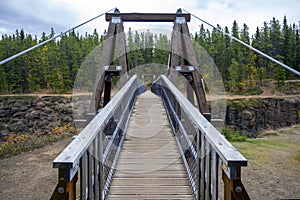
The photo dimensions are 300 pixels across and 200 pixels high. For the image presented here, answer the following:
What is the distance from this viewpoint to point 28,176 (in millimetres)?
8875

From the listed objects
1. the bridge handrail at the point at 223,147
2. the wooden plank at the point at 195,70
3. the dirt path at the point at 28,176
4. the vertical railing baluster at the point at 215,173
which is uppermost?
the wooden plank at the point at 195,70

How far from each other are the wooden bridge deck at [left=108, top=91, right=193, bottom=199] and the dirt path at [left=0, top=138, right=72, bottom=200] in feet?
13.3

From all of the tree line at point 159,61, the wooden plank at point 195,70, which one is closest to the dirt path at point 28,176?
the wooden plank at point 195,70

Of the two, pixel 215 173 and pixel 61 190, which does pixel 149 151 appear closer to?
pixel 215 173

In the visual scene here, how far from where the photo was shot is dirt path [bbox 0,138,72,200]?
25.0 ft

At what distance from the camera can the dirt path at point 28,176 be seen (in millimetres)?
7605

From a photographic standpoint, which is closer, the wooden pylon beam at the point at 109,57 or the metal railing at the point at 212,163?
the metal railing at the point at 212,163

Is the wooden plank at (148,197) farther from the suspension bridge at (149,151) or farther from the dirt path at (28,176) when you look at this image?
the dirt path at (28,176)

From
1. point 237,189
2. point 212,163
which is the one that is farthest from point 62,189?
point 212,163

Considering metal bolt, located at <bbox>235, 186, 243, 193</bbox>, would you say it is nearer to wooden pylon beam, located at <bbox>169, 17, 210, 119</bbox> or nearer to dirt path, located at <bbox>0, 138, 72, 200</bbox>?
wooden pylon beam, located at <bbox>169, 17, 210, 119</bbox>

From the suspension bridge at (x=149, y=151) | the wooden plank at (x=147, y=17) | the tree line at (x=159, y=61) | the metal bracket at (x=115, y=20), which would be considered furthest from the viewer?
the tree line at (x=159, y=61)

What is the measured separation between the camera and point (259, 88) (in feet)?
125

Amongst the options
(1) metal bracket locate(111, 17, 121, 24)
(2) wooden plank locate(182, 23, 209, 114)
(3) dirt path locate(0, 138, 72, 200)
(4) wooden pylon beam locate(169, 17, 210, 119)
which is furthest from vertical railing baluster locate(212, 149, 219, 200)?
(3) dirt path locate(0, 138, 72, 200)

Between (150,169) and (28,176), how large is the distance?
6.83 metres
